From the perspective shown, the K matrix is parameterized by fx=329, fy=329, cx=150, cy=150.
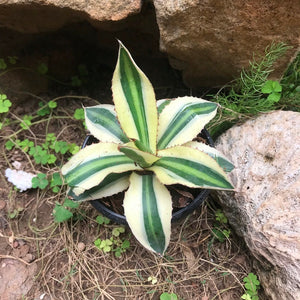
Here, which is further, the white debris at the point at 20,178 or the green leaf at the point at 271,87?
the white debris at the point at 20,178

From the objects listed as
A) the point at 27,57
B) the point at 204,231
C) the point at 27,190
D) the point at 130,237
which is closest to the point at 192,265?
the point at 204,231

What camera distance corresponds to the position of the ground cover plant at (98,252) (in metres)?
1.23

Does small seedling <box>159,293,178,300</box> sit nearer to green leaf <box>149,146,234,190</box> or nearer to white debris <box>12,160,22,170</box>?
green leaf <box>149,146,234,190</box>

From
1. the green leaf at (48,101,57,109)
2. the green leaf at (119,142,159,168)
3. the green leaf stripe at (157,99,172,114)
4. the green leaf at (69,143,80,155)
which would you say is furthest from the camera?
the green leaf at (48,101,57,109)

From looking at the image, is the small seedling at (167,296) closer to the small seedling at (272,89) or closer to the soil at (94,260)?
the soil at (94,260)

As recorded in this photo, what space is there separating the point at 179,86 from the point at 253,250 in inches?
34.8

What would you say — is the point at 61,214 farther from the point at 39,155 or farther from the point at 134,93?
the point at 134,93

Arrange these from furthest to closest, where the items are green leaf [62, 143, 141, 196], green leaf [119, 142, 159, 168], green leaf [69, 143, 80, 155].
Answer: green leaf [69, 143, 80, 155] → green leaf [62, 143, 141, 196] → green leaf [119, 142, 159, 168]

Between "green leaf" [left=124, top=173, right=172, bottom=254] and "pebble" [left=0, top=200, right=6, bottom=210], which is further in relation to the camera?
"pebble" [left=0, top=200, right=6, bottom=210]

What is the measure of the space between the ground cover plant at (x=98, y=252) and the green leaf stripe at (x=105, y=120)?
405mm

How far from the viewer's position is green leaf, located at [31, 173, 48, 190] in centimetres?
138

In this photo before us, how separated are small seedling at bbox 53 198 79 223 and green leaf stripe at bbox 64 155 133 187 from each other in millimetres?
345

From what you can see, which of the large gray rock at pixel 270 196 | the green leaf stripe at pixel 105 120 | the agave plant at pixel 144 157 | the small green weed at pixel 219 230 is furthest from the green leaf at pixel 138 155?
the small green weed at pixel 219 230

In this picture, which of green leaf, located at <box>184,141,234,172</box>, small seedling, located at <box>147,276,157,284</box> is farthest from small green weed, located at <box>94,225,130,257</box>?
green leaf, located at <box>184,141,234,172</box>
